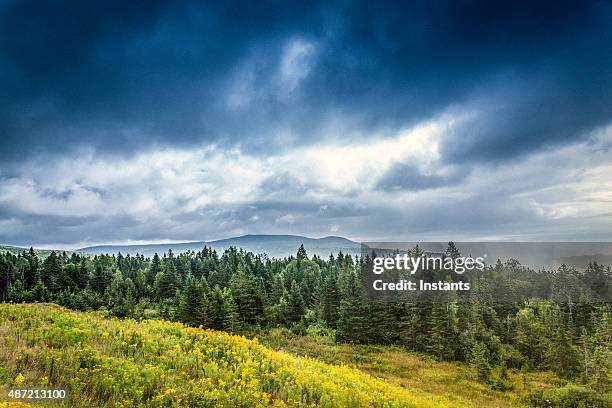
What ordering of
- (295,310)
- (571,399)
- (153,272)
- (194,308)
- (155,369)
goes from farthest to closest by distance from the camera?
1. (153,272)
2. (295,310)
3. (194,308)
4. (571,399)
5. (155,369)

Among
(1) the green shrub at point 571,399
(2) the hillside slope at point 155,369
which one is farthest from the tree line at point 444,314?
(2) the hillside slope at point 155,369

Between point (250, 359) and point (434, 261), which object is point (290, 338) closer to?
point (434, 261)

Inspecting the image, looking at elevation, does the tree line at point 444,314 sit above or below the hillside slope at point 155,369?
below

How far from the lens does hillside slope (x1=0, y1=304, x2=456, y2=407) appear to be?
7.79m

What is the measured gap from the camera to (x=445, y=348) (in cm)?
5084

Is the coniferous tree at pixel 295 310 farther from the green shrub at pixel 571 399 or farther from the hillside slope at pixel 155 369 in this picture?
the hillside slope at pixel 155 369

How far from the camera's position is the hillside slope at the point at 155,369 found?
7.79 metres

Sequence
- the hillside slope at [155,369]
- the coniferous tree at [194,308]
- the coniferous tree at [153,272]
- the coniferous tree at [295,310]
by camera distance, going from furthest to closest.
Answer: the coniferous tree at [153,272] < the coniferous tree at [295,310] < the coniferous tree at [194,308] < the hillside slope at [155,369]

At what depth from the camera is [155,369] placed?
9102 millimetres

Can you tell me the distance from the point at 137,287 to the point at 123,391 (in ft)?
340

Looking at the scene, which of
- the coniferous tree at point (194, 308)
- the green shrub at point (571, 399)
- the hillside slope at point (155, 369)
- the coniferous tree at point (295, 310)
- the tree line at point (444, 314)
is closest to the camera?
the hillside slope at point (155, 369)

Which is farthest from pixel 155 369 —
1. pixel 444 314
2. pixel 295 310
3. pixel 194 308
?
pixel 295 310

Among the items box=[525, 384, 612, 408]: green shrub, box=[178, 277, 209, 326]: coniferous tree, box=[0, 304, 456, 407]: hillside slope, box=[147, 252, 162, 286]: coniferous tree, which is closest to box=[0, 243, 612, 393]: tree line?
box=[178, 277, 209, 326]: coniferous tree

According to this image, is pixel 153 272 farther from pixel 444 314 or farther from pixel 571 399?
pixel 571 399
